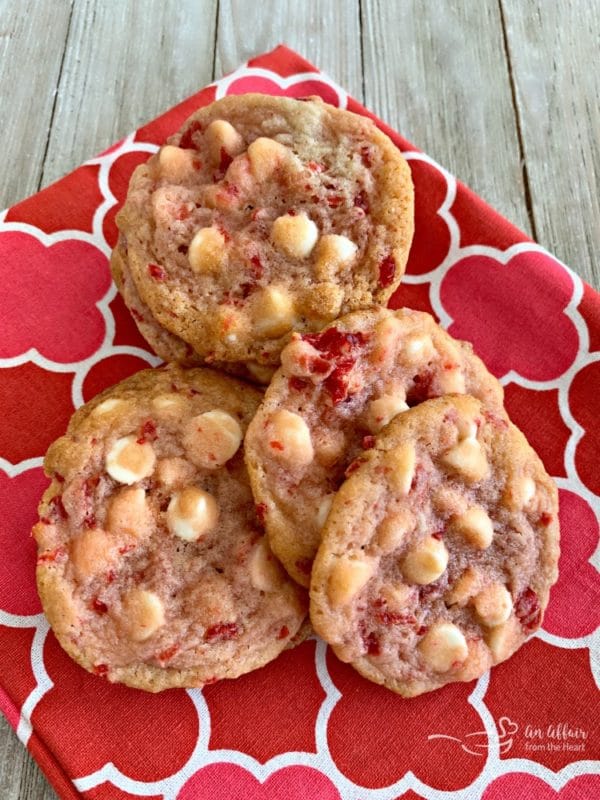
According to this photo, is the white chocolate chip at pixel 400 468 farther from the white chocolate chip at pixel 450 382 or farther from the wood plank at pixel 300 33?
the wood plank at pixel 300 33

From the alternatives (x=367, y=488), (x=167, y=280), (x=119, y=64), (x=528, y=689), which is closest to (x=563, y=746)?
(x=528, y=689)

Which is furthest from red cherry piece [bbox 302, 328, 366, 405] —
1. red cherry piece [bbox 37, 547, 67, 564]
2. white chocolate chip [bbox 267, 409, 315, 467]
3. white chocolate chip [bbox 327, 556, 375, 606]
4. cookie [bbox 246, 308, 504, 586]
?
red cherry piece [bbox 37, 547, 67, 564]

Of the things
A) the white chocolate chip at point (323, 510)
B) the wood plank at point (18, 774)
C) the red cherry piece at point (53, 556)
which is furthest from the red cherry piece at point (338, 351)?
the wood plank at point (18, 774)

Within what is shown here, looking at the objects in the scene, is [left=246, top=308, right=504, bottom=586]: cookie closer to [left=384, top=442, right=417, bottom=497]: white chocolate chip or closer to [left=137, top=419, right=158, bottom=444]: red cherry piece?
[left=384, top=442, right=417, bottom=497]: white chocolate chip

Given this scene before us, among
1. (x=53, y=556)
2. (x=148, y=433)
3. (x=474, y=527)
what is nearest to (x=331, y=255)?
(x=148, y=433)

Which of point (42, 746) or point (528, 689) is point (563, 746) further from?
point (42, 746)
